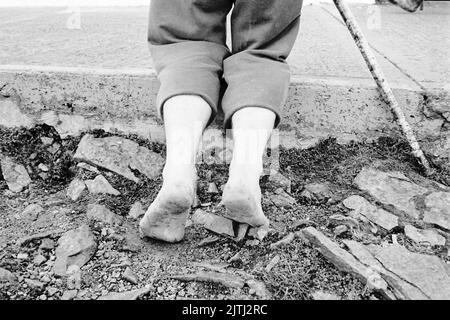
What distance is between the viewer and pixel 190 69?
1.49 m

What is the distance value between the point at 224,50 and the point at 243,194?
65cm

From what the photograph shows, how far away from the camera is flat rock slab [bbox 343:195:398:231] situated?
1592 millimetres

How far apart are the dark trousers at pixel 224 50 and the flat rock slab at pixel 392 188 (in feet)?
1.70

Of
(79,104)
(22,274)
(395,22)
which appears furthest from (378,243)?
(395,22)

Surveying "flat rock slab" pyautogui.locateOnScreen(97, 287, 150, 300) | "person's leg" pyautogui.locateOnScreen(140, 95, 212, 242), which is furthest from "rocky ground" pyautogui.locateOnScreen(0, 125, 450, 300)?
"person's leg" pyautogui.locateOnScreen(140, 95, 212, 242)

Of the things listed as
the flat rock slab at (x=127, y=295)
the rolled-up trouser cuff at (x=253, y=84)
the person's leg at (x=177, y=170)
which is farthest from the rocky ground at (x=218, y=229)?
the rolled-up trouser cuff at (x=253, y=84)

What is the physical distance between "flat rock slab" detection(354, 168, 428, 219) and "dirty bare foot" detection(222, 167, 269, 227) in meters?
0.60

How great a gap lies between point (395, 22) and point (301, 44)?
1.15m

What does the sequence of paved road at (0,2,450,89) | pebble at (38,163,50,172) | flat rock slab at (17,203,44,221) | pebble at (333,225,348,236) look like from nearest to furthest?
pebble at (333,225,348,236)
flat rock slab at (17,203,44,221)
pebble at (38,163,50,172)
paved road at (0,2,450,89)

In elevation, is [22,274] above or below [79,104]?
below

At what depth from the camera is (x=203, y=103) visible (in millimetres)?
1439

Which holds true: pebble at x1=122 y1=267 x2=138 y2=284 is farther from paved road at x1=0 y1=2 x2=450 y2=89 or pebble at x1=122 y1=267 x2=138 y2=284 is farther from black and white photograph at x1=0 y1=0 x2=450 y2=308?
paved road at x1=0 y1=2 x2=450 y2=89

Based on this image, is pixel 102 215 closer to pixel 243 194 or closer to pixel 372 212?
pixel 243 194

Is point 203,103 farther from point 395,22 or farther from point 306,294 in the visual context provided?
point 395,22
